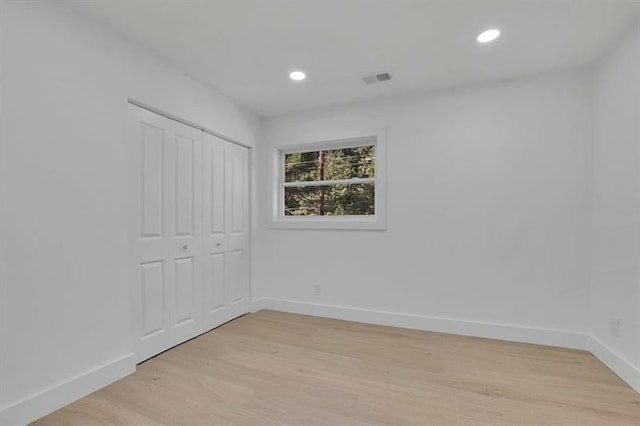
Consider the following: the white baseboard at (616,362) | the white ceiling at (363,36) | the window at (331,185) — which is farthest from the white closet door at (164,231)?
the white baseboard at (616,362)

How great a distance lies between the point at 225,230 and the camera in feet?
10.7

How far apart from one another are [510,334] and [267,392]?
2.23 metres

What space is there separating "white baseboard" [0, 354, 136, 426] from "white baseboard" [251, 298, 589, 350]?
1645 millimetres

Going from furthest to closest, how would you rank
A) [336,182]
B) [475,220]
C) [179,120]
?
1. [336,182]
2. [475,220]
3. [179,120]

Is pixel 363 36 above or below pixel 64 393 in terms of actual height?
above

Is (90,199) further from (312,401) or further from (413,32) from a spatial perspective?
(413,32)

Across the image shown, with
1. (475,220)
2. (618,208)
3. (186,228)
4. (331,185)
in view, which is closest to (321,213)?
(331,185)

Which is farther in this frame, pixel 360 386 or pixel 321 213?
pixel 321 213

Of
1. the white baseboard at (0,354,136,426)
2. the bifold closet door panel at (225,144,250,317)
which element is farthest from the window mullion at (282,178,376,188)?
the white baseboard at (0,354,136,426)

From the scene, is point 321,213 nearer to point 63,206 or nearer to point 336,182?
point 336,182

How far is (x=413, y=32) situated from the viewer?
6.97 ft

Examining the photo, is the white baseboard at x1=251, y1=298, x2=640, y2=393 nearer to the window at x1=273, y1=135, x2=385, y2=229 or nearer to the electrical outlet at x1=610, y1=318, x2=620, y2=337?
the electrical outlet at x1=610, y1=318, x2=620, y2=337

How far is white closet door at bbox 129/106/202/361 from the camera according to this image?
2.34 m

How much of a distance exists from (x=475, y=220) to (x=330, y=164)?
1677mm
